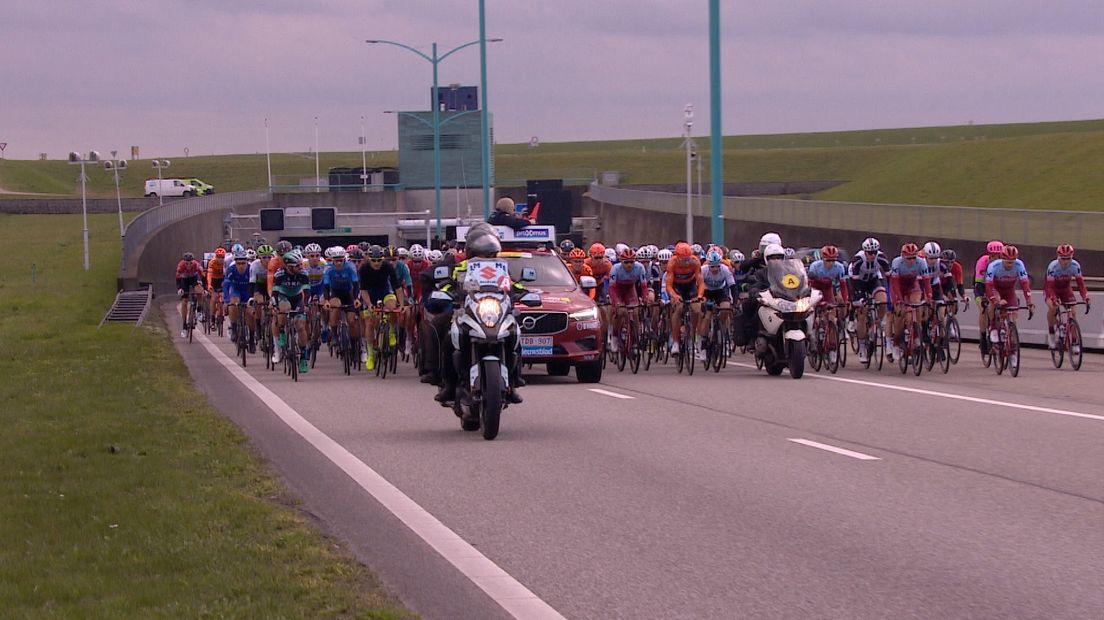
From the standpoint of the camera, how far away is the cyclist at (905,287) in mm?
21922

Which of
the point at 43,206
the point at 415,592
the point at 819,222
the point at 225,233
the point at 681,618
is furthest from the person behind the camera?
the point at 43,206

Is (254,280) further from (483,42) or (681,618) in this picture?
(483,42)

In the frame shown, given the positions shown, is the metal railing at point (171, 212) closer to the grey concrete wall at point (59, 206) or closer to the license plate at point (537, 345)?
the grey concrete wall at point (59, 206)

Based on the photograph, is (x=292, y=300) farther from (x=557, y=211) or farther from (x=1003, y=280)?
(x=557, y=211)

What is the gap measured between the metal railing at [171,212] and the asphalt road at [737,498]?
135 feet

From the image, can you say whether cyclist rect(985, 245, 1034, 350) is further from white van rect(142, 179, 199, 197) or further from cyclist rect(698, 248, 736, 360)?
white van rect(142, 179, 199, 197)

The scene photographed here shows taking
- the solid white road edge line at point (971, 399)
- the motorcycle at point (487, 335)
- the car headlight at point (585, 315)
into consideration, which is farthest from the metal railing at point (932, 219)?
the motorcycle at point (487, 335)

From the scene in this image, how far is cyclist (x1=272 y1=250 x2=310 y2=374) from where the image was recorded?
73.8 feet

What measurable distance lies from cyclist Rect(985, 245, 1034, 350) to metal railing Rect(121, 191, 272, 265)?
3910 cm

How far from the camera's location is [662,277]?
2553 cm

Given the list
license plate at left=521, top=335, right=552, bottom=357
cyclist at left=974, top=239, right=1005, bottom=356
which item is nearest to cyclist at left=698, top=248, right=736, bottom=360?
cyclist at left=974, top=239, right=1005, bottom=356

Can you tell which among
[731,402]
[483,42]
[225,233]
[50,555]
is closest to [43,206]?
[225,233]

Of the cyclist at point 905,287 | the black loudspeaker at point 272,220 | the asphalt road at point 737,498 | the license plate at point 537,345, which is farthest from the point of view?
the black loudspeaker at point 272,220

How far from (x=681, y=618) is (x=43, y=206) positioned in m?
114
